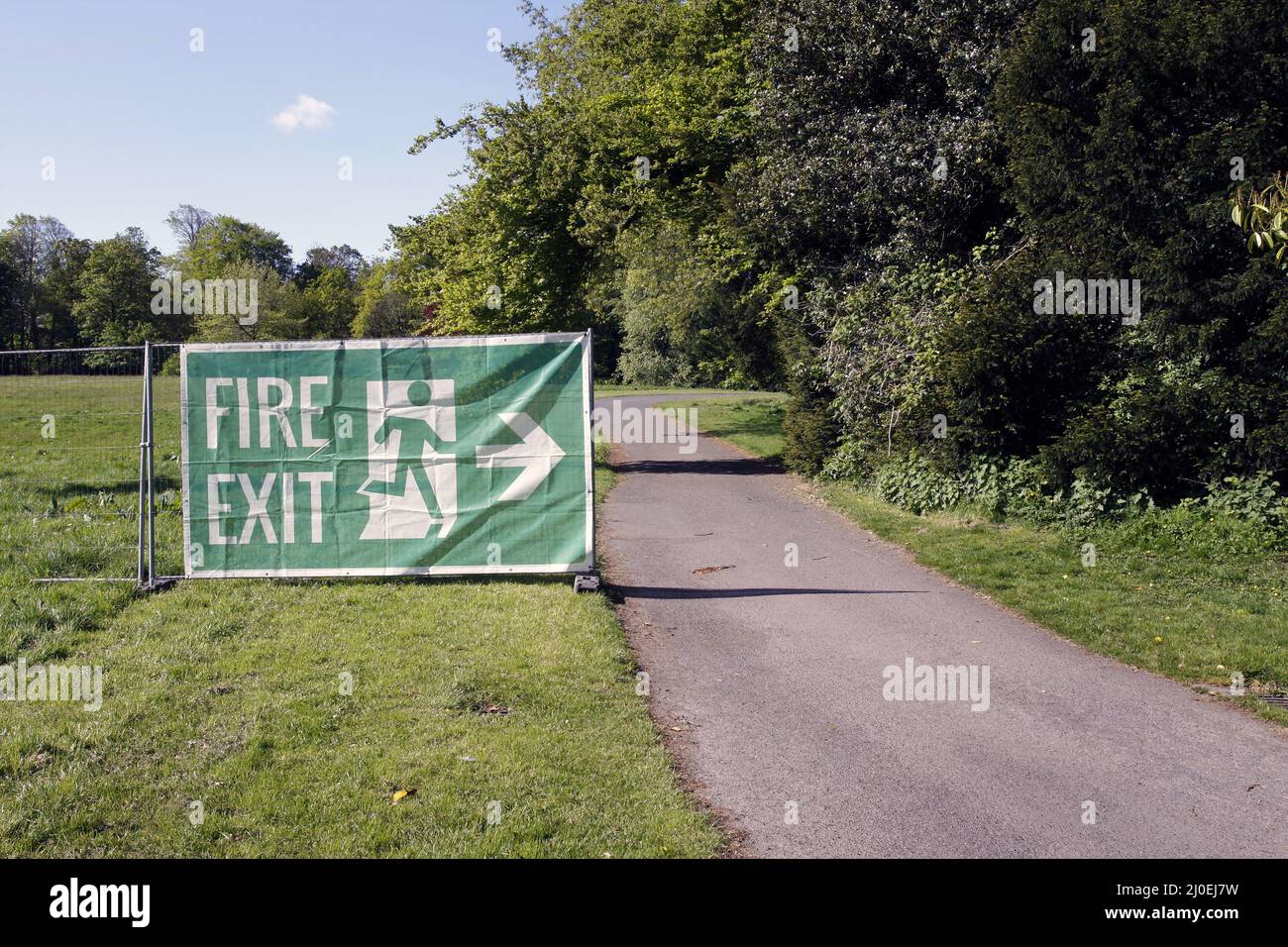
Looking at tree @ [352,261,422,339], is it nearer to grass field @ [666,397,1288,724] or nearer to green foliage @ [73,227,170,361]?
green foliage @ [73,227,170,361]

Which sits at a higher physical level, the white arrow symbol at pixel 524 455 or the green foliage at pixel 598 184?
the green foliage at pixel 598 184

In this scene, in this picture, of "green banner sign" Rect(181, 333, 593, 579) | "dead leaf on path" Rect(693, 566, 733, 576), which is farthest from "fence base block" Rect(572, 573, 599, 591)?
"dead leaf on path" Rect(693, 566, 733, 576)

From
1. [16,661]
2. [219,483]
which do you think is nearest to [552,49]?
[219,483]

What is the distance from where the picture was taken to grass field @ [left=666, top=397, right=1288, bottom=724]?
8188 millimetres

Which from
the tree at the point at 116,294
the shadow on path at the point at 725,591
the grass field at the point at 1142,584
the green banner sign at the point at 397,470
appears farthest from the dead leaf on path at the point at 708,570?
the tree at the point at 116,294

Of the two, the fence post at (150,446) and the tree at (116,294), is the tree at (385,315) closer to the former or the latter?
the tree at (116,294)

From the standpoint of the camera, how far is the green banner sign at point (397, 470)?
1024 cm

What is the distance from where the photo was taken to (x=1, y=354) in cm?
1082

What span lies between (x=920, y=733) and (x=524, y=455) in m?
5.08

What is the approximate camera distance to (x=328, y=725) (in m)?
6.34

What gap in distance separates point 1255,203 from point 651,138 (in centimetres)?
1561

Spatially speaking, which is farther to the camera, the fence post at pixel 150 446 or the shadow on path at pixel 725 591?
the shadow on path at pixel 725 591

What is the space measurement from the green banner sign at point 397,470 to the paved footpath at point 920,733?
1501 mm
